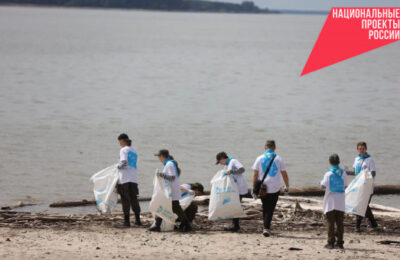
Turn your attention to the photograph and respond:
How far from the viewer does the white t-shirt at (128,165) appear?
12.5 meters

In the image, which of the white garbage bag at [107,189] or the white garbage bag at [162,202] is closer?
the white garbage bag at [162,202]

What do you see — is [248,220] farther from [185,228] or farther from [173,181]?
[173,181]

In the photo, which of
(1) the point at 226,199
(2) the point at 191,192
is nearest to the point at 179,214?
(2) the point at 191,192

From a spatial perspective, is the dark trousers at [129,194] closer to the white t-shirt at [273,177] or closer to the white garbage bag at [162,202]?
the white garbage bag at [162,202]

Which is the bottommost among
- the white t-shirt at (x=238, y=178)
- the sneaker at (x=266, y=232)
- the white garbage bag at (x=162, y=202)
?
the sneaker at (x=266, y=232)

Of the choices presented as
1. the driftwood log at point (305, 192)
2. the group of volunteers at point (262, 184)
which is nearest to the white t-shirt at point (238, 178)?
the group of volunteers at point (262, 184)

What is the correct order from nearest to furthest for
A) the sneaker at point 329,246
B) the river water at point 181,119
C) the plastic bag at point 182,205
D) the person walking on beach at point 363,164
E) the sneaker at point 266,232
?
the sneaker at point 329,246 < the sneaker at point 266,232 < the plastic bag at point 182,205 < the person walking on beach at point 363,164 < the river water at point 181,119

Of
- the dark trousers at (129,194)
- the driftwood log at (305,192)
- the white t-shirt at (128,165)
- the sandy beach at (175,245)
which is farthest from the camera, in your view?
the driftwood log at (305,192)

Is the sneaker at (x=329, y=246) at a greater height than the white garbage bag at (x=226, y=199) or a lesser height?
lesser

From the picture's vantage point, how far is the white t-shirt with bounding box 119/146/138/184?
493 inches

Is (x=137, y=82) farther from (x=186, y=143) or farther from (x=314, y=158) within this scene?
(x=314, y=158)

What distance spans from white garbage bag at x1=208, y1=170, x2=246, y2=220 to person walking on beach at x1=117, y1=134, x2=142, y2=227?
51.7 inches

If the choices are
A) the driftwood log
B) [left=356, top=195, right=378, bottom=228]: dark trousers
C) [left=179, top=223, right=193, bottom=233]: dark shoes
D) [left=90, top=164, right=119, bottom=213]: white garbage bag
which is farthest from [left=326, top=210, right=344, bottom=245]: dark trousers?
the driftwood log

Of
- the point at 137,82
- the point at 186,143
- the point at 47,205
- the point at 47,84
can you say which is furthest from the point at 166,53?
the point at 47,205
